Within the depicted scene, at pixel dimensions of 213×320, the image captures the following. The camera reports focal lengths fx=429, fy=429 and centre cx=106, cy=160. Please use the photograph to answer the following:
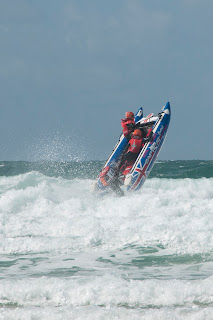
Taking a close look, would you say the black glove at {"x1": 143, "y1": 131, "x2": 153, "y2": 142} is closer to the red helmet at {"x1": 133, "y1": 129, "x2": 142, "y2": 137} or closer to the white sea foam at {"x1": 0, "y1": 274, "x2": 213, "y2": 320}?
the red helmet at {"x1": 133, "y1": 129, "x2": 142, "y2": 137}

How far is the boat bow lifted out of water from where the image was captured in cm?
942

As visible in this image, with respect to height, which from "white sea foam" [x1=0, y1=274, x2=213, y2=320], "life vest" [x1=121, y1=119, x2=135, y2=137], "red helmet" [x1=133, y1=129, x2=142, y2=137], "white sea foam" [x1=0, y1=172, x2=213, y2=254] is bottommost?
"white sea foam" [x1=0, y1=172, x2=213, y2=254]

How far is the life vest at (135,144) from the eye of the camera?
9586mm

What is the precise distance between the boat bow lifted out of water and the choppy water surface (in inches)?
19.0

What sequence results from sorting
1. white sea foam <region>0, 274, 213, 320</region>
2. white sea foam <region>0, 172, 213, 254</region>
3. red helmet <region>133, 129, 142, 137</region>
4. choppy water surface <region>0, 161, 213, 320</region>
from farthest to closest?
1. red helmet <region>133, 129, 142, 137</region>
2. white sea foam <region>0, 172, 213, 254</region>
3. choppy water surface <region>0, 161, 213, 320</region>
4. white sea foam <region>0, 274, 213, 320</region>

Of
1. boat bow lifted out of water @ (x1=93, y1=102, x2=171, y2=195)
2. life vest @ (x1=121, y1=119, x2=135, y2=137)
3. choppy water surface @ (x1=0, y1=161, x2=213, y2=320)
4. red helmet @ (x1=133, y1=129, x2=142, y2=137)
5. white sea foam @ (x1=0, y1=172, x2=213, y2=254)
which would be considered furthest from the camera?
life vest @ (x1=121, y1=119, x2=135, y2=137)

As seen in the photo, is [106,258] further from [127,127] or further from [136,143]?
[127,127]

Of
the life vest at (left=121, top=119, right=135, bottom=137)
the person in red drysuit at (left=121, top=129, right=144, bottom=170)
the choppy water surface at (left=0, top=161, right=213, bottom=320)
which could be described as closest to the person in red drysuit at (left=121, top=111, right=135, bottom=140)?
the life vest at (left=121, top=119, right=135, bottom=137)

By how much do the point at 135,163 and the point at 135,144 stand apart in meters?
0.43

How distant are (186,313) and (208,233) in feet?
7.70

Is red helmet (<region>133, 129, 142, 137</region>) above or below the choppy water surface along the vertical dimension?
above

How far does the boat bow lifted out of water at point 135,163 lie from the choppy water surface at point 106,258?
484 millimetres

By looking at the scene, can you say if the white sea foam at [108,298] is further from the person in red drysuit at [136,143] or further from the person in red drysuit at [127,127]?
the person in red drysuit at [127,127]

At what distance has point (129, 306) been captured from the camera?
3289 mm
